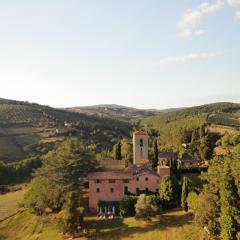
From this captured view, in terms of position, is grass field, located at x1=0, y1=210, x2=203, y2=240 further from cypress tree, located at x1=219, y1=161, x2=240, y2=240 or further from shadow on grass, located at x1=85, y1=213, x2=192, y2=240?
cypress tree, located at x1=219, y1=161, x2=240, y2=240

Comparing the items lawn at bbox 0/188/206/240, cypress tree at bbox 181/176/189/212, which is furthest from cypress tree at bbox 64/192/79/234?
cypress tree at bbox 181/176/189/212

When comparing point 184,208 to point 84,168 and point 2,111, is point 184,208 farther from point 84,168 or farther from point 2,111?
point 2,111

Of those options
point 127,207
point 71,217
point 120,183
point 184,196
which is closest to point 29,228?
point 71,217

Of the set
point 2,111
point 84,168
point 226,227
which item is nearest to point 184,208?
point 226,227

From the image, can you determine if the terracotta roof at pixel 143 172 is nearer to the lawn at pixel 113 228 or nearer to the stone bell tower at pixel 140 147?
the lawn at pixel 113 228

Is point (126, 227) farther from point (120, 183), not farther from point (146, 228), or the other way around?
point (120, 183)

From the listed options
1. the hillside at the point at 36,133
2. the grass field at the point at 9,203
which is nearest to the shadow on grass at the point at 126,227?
the grass field at the point at 9,203
